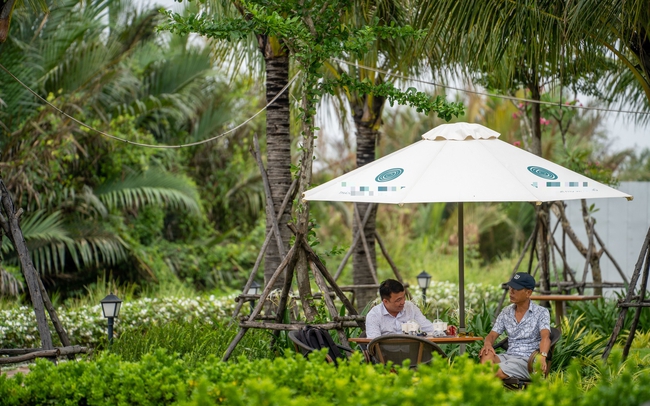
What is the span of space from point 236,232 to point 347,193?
11.7m

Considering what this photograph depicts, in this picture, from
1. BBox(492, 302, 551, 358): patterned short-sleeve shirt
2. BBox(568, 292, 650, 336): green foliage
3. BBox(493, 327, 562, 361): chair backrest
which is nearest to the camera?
BBox(493, 327, 562, 361): chair backrest

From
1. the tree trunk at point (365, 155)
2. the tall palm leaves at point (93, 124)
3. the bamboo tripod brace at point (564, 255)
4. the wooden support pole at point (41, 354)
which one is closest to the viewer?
the wooden support pole at point (41, 354)

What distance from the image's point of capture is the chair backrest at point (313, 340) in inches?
264

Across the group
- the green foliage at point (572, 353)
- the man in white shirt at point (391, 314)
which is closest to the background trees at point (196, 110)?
the man in white shirt at point (391, 314)

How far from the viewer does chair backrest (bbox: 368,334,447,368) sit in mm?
6387

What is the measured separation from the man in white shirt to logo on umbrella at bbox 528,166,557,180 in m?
1.43

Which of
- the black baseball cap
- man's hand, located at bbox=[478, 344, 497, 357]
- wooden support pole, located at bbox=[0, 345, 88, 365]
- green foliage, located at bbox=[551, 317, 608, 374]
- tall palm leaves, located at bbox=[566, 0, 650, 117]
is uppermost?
tall palm leaves, located at bbox=[566, 0, 650, 117]

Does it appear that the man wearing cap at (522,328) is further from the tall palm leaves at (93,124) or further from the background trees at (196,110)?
the tall palm leaves at (93,124)

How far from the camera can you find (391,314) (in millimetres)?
7312

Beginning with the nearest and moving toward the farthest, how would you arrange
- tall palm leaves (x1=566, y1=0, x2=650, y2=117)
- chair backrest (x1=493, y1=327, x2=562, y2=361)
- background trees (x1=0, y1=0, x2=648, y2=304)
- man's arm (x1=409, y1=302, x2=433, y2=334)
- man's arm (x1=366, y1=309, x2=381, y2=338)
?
chair backrest (x1=493, y1=327, x2=562, y2=361)
man's arm (x1=366, y1=309, x2=381, y2=338)
man's arm (x1=409, y1=302, x2=433, y2=334)
tall palm leaves (x1=566, y1=0, x2=650, y2=117)
background trees (x1=0, y1=0, x2=648, y2=304)

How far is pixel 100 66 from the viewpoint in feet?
49.5

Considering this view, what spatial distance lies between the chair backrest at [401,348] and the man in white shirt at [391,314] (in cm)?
67

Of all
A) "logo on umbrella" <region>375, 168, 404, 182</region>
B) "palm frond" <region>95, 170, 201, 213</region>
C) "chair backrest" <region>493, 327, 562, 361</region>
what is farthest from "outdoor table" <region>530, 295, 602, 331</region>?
"palm frond" <region>95, 170, 201, 213</region>

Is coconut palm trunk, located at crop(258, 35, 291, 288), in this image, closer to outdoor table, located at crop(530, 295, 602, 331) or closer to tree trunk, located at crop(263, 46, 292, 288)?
tree trunk, located at crop(263, 46, 292, 288)
